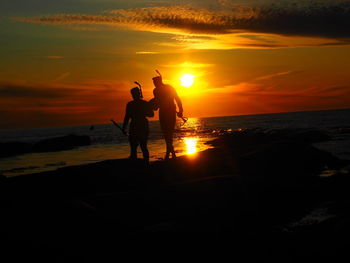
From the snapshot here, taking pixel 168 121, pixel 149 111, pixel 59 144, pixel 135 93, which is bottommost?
pixel 59 144

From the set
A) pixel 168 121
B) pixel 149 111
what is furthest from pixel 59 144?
pixel 149 111

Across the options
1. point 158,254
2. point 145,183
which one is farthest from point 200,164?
point 158,254

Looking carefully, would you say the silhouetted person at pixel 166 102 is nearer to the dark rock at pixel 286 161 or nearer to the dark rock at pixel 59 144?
the dark rock at pixel 286 161

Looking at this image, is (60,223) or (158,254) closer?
(158,254)

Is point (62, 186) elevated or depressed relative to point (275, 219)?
elevated

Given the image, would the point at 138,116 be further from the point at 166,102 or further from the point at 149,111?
the point at 166,102

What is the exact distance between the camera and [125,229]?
795cm

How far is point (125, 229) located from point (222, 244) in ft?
6.38

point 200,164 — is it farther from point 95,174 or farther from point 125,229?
point 125,229

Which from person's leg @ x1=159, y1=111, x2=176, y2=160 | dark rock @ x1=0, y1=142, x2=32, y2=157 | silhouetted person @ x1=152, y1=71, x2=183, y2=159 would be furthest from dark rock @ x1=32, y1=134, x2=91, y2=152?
silhouetted person @ x1=152, y1=71, x2=183, y2=159

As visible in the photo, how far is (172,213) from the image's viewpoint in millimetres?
9773

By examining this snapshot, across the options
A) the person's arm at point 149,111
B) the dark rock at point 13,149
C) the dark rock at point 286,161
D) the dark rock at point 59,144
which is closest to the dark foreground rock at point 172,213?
the dark rock at point 286,161

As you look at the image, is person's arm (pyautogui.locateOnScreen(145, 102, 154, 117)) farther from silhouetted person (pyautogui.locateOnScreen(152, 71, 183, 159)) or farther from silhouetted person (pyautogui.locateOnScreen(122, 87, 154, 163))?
silhouetted person (pyautogui.locateOnScreen(152, 71, 183, 159))

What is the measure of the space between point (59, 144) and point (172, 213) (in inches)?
1793
